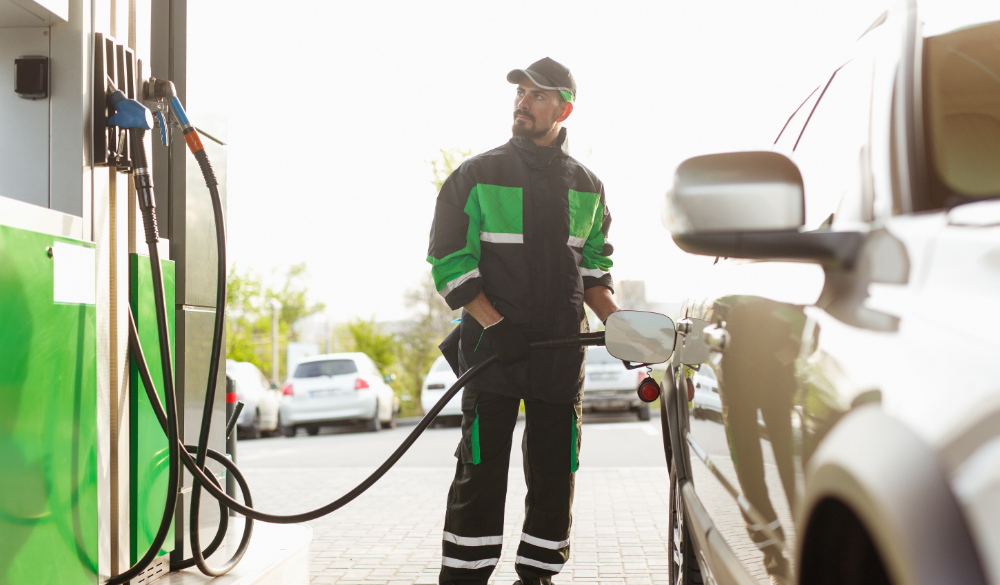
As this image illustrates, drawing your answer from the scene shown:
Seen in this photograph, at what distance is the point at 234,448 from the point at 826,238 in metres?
4.18

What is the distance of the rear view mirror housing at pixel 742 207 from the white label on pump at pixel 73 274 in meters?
1.87

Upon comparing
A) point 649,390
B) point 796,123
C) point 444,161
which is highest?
point 444,161

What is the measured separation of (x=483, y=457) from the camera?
3648 mm

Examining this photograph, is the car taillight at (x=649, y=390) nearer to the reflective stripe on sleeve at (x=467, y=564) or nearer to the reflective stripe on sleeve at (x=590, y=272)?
the reflective stripe on sleeve at (x=590, y=272)

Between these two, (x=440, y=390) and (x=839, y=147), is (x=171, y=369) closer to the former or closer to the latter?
(x=839, y=147)

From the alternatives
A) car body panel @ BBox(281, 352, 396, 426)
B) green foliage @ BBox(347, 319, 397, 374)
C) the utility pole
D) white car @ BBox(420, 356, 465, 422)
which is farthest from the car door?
the utility pole

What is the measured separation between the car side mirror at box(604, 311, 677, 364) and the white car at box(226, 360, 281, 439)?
1501 centimetres

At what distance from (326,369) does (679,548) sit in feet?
51.3

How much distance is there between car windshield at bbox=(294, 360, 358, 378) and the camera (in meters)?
18.2

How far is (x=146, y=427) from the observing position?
3.30m

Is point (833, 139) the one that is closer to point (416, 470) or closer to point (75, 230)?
point (75, 230)

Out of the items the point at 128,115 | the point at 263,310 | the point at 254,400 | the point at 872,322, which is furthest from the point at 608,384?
the point at 263,310

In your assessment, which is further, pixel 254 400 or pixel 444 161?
pixel 444 161

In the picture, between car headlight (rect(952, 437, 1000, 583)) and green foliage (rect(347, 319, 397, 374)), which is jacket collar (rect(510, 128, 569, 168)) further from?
green foliage (rect(347, 319, 397, 374))
